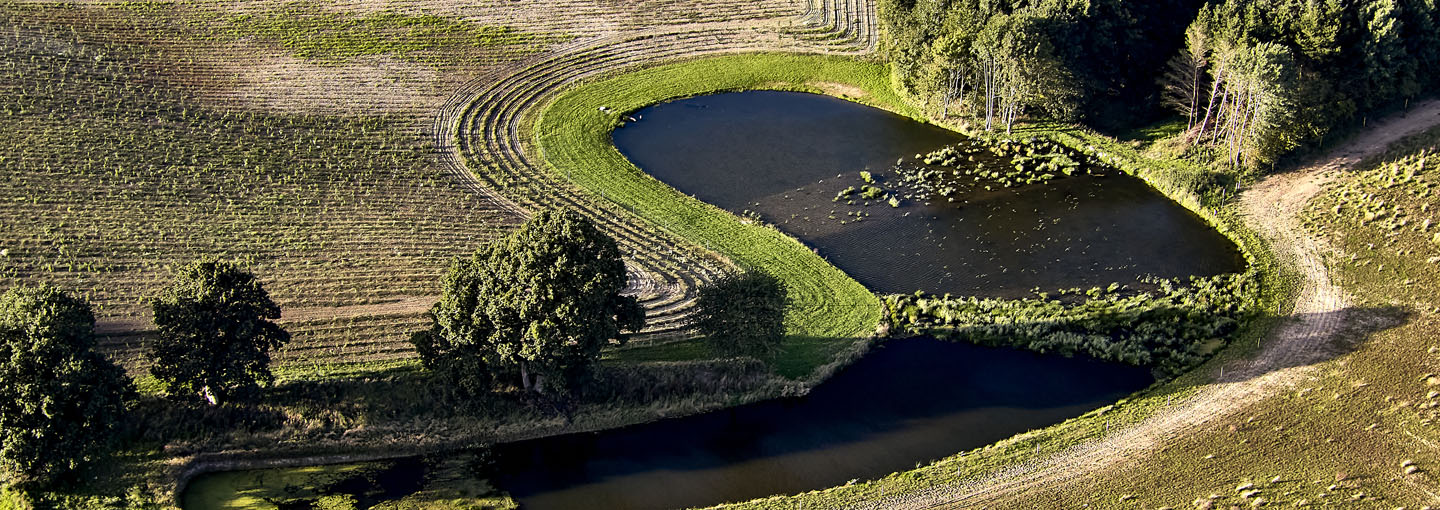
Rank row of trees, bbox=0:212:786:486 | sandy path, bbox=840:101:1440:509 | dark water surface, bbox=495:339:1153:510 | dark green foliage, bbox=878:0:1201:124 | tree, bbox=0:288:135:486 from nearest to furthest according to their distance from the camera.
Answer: tree, bbox=0:288:135:486, row of trees, bbox=0:212:786:486, sandy path, bbox=840:101:1440:509, dark water surface, bbox=495:339:1153:510, dark green foliage, bbox=878:0:1201:124

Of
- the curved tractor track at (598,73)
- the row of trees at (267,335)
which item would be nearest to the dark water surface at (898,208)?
the curved tractor track at (598,73)

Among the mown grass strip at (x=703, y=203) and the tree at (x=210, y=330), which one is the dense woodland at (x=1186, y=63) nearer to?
the mown grass strip at (x=703, y=203)

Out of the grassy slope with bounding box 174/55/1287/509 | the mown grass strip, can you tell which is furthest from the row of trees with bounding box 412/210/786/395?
the mown grass strip

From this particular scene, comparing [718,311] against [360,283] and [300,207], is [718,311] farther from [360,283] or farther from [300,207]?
[300,207]

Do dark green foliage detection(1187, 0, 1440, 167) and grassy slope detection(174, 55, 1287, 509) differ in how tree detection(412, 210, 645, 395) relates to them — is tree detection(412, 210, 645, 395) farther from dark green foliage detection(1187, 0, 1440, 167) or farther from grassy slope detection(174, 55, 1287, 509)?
dark green foliage detection(1187, 0, 1440, 167)

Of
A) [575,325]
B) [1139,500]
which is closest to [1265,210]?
[1139,500]

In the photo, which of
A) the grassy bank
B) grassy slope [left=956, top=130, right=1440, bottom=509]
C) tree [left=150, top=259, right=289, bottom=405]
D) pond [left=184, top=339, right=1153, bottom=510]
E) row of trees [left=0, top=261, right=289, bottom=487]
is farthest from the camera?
pond [left=184, top=339, right=1153, bottom=510]
